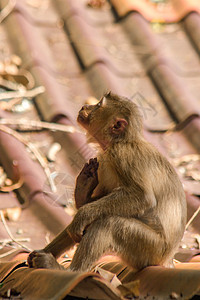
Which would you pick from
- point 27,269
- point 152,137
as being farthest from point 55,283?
point 152,137

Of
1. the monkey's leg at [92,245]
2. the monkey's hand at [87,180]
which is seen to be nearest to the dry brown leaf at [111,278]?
the monkey's leg at [92,245]

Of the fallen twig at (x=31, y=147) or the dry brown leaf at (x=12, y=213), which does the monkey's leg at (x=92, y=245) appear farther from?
the fallen twig at (x=31, y=147)

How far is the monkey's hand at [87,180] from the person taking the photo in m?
1.97

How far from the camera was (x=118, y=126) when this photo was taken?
1.98m

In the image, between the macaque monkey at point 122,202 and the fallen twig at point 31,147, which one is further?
the fallen twig at point 31,147

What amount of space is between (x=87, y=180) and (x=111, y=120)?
0.22 meters

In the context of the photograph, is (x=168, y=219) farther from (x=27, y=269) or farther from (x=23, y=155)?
(x=23, y=155)

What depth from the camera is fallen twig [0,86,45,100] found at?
11.7 feet

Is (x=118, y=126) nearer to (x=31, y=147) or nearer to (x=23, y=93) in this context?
(x=31, y=147)

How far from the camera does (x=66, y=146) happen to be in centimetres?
310

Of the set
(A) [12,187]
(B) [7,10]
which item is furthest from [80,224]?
(B) [7,10]

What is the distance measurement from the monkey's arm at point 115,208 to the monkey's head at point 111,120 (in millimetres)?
208

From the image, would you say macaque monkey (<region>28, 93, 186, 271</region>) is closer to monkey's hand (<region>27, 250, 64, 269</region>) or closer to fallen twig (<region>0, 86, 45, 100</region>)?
monkey's hand (<region>27, 250, 64, 269</region>)

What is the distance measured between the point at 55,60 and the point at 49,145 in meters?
1.06
